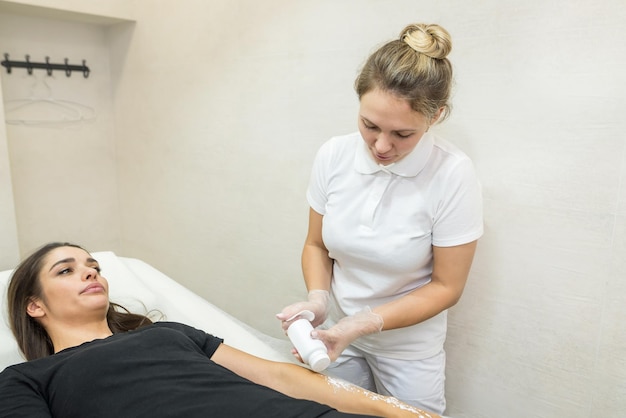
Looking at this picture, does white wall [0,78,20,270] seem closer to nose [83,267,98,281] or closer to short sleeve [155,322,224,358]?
nose [83,267,98,281]

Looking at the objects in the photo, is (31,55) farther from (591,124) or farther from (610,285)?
(610,285)

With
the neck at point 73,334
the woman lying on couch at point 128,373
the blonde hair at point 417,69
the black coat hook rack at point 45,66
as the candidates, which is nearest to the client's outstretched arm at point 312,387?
the woman lying on couch at point 128,373

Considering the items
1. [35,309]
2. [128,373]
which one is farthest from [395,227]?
[35,309]

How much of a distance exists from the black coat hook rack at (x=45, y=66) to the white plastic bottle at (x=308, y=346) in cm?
217

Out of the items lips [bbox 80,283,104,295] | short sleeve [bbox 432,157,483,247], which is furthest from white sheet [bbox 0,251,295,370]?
short sleeve [bbox 432,157,483,247]

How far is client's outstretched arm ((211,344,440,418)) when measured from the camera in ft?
3.92

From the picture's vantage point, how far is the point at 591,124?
52.7 inches

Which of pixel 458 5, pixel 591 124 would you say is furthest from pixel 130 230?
pixel 591 124

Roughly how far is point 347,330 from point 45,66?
2246 mm

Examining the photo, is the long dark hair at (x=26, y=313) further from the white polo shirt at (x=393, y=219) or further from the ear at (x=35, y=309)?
the white polo shirt at (x=393, y=219)

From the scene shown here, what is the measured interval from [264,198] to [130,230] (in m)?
1.16

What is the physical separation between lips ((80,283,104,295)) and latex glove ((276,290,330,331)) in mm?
657

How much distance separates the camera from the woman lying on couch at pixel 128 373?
1163 millimetres

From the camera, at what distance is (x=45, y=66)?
8.29ft
